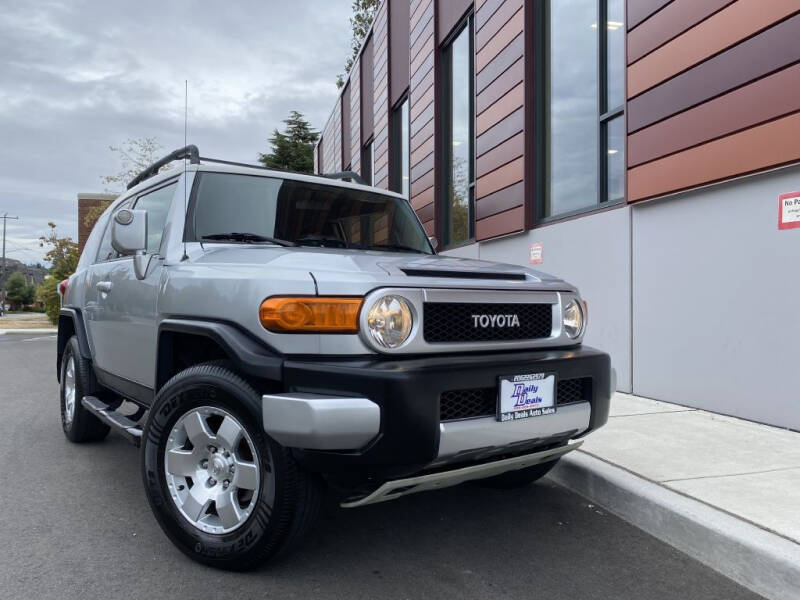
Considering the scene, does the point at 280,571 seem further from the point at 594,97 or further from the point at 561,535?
the point at 594,97

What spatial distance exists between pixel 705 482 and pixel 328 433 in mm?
2244

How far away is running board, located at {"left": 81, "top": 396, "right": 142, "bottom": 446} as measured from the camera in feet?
11.0

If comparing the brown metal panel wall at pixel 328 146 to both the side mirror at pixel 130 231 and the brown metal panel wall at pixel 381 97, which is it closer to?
the brown metal panel wall at pixel 381 97

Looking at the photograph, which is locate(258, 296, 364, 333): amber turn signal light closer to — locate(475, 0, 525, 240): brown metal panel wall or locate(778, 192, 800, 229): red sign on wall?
locate(778, 192, 800, 229): red sign on wall

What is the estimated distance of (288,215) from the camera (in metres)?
3.58

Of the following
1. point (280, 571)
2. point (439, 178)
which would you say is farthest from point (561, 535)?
point (439, 178)

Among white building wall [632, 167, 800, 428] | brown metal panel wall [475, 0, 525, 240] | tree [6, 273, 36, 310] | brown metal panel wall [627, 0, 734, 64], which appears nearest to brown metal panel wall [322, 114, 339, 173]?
brown metal panel wall [475, 0, 525, 240]

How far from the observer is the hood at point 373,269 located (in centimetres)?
251

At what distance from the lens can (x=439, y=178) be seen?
1115cm

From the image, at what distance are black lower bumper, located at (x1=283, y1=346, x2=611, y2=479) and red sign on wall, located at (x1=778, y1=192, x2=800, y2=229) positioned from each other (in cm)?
318

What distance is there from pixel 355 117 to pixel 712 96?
15183mm

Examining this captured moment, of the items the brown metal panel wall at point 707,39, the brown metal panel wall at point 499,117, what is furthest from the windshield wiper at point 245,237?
the brown metal panel wall at point 499,117

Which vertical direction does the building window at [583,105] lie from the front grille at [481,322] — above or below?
above

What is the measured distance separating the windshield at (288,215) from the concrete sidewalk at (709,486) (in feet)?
5.90
